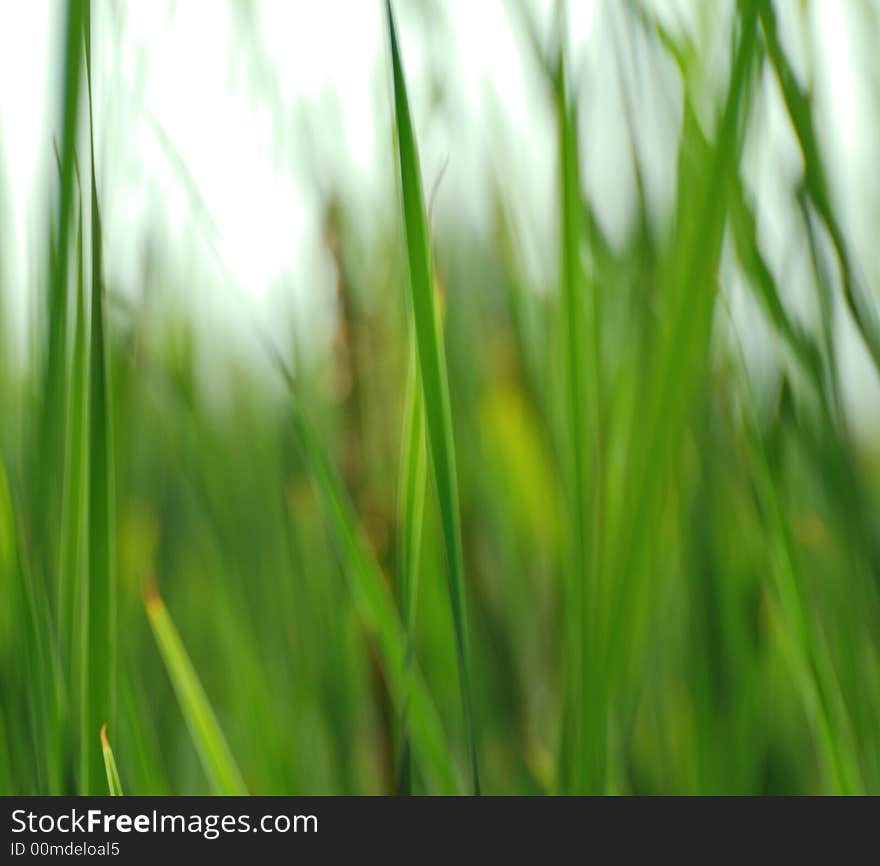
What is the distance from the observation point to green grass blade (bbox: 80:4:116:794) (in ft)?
0.64

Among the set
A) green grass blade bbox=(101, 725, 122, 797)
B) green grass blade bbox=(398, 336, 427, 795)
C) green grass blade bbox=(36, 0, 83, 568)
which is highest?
green grass blade bbox=(36, 0, 83, 568)

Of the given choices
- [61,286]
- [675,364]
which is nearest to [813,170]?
[675,364]

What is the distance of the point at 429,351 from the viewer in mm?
204

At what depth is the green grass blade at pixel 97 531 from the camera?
7.7 inches

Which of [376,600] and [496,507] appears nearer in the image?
[376,600]

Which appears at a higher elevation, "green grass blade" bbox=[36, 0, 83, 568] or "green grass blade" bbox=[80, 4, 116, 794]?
"green grass blade" bbox=[36, 0, 83, 568]

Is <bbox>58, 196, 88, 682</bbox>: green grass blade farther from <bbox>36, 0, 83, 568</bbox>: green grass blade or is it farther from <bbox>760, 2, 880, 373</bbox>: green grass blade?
<bbox>760, 2, 880, 373</bbox>: green grass blade

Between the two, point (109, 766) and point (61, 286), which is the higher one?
point (61, 286)

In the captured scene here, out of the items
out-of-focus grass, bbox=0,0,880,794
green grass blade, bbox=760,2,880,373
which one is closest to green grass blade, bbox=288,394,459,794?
out-of-focus grass, bbox=0,0,880,794

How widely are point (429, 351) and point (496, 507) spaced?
0.21m

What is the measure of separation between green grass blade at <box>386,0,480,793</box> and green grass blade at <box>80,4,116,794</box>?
7 cm

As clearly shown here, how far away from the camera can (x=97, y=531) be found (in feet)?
0.65

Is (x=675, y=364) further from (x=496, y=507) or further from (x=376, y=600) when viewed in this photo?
(x=496, y=507)
